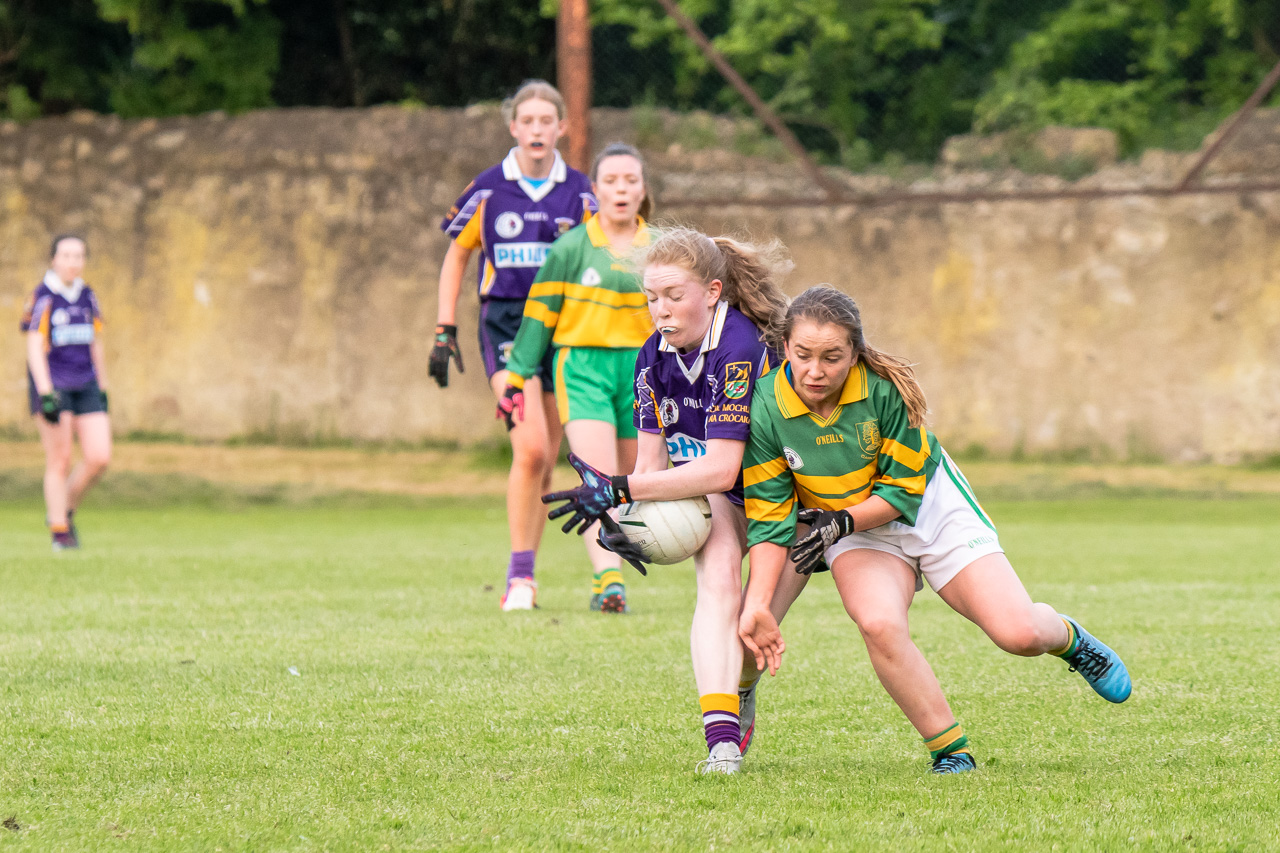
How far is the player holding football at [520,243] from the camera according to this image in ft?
21.7

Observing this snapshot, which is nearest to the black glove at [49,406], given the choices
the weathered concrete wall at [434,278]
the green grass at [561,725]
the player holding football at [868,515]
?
the green grass at [561,725]

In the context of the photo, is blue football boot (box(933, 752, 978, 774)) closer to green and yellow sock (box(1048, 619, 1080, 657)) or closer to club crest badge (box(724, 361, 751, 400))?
green and yellow sock (box(1048, 619, 1080, 657))

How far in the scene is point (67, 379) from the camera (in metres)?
9.42

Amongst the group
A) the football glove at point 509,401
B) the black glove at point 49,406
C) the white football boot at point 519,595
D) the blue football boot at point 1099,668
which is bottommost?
the white football boot at point 519,595

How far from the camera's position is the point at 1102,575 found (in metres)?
7.71

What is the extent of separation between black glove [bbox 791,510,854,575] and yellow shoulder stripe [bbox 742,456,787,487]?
0.16 meters

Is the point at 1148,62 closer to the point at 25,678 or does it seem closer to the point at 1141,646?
the point at 1141,646

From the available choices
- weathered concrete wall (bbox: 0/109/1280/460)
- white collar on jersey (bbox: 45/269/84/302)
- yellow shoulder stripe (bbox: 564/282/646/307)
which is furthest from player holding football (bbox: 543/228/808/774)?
weathered concrete wall (bbox: 0/109/1280/460)

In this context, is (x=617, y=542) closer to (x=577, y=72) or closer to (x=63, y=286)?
(x=63, y=286)

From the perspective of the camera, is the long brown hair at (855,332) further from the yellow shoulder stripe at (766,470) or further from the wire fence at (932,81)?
the wire fence at (932,81)

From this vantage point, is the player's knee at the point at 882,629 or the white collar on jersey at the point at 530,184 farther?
the white collar on jersey at the point at 530,184

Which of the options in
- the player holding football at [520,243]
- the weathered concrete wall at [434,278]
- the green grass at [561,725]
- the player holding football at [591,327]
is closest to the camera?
the green grass at [561,725]

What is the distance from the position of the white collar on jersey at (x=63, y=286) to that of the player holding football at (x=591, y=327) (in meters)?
4.51

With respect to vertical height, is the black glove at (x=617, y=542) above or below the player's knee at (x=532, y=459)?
above
